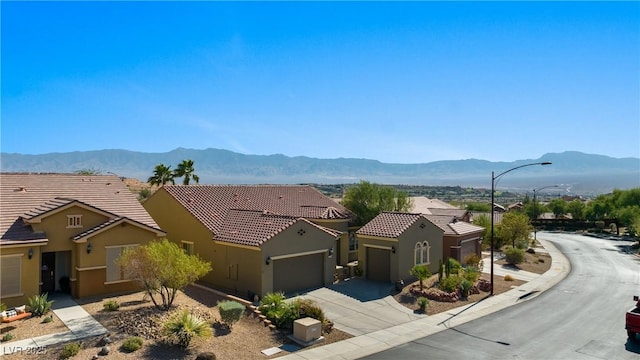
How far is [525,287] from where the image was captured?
97.3 ft

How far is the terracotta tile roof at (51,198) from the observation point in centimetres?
2100

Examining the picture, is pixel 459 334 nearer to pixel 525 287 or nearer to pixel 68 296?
pixel 525 287

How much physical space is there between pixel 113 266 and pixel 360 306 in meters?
12.6

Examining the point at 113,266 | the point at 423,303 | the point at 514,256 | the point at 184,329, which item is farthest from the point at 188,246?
the point at 514,256

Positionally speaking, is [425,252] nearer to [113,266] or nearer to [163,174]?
[113,266]

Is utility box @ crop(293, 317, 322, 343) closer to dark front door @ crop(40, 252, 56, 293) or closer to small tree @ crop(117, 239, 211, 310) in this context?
small tree @ crop(117, 239, 211, 310)

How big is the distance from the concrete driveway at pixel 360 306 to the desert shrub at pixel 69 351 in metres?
10.2

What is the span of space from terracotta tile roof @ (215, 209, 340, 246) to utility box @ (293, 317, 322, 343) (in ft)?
19.3

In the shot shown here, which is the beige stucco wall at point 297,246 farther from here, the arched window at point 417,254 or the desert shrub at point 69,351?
the desert shrub at point 69,351

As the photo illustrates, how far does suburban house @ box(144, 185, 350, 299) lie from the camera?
23.8 m

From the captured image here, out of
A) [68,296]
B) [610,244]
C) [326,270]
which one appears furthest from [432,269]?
[610,244]

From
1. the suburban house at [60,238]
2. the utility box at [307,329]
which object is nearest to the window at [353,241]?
the suburban house at [60,238]

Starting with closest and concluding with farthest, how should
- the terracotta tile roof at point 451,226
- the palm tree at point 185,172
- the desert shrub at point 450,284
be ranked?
the desert shrub at point 450,284
the terracotta tile roof at point 451,226
the palm tree at point 185,172

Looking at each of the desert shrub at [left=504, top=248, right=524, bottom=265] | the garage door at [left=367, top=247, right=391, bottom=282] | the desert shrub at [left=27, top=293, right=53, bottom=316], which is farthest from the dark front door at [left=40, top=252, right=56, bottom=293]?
the desert shrub at [left=504, top=248, right=524, bottom=265]
